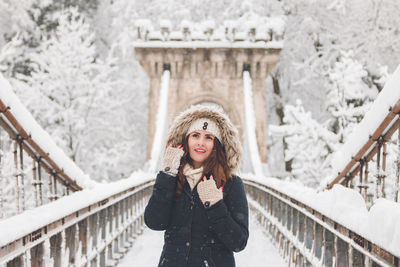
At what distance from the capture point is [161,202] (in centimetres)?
213

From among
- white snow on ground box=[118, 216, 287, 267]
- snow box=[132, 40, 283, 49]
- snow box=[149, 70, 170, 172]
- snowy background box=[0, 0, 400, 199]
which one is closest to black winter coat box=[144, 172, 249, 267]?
white snow on ground box=[118, 216, 287, 267]

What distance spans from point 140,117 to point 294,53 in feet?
26.1

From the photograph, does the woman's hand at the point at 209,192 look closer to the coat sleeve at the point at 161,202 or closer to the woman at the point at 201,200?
the woman at the point at 201,200

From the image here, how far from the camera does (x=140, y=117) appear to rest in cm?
2177

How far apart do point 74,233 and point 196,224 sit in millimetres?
1653

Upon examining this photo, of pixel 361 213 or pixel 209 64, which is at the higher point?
pixel 209 64

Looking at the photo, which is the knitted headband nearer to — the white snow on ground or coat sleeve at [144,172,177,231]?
coat sleeve at [144,172,177,231]

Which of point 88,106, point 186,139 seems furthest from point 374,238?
point 88,106

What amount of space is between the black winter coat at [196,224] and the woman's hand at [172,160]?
0.10ft

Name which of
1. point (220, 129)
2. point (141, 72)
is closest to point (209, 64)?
point (141, 72)

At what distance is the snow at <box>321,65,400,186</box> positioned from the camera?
3.40m

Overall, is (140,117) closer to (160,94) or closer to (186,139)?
(160,94)

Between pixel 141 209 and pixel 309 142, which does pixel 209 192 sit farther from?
pixel 309 142

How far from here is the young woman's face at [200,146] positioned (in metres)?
2.25
